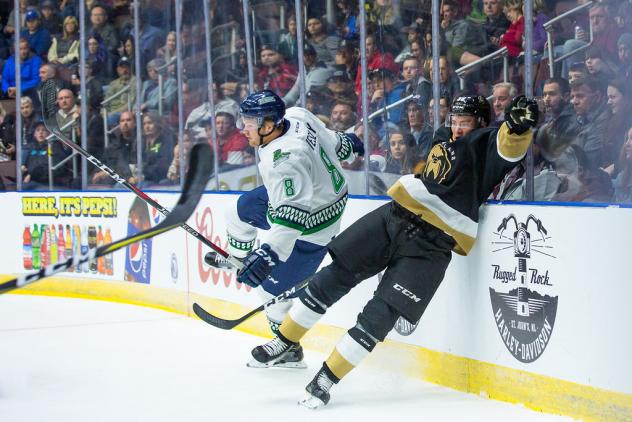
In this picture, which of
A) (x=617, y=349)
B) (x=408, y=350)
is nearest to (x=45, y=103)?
(x=408, y=350)

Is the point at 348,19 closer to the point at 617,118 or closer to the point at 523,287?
the point at 617,118

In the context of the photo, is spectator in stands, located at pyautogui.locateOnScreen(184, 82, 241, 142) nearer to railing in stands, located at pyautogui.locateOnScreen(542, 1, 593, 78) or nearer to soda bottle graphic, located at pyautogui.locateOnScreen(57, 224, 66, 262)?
soda bottle graphic, located at pyautogui.locateOnScreen(57, 224, 66, 262)

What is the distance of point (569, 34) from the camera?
338 centimetres

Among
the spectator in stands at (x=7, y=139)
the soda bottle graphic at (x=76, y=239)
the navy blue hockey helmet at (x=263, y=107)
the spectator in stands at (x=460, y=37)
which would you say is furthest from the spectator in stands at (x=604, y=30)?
the spectator in stands at (x=7, y=139)

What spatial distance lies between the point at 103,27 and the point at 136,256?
1791 mm

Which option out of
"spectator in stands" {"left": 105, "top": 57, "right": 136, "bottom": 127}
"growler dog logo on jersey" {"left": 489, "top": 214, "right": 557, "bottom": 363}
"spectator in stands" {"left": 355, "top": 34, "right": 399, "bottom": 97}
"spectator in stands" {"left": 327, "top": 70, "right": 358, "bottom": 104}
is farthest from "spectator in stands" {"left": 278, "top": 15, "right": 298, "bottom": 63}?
"growler dog logo on jersey" {"left": 489, "top": 214, "right": 557, "bottom": 363}

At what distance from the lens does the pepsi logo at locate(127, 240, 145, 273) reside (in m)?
5.74

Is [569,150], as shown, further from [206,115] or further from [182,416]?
[206,115]

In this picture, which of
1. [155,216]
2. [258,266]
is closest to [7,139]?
[155,216]

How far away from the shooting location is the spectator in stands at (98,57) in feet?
21.5

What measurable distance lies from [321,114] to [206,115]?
1.11m

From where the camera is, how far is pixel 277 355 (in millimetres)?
3674

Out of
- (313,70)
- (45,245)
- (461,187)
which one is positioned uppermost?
(313,70)

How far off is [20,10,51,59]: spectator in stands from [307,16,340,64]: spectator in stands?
2.73 metres
